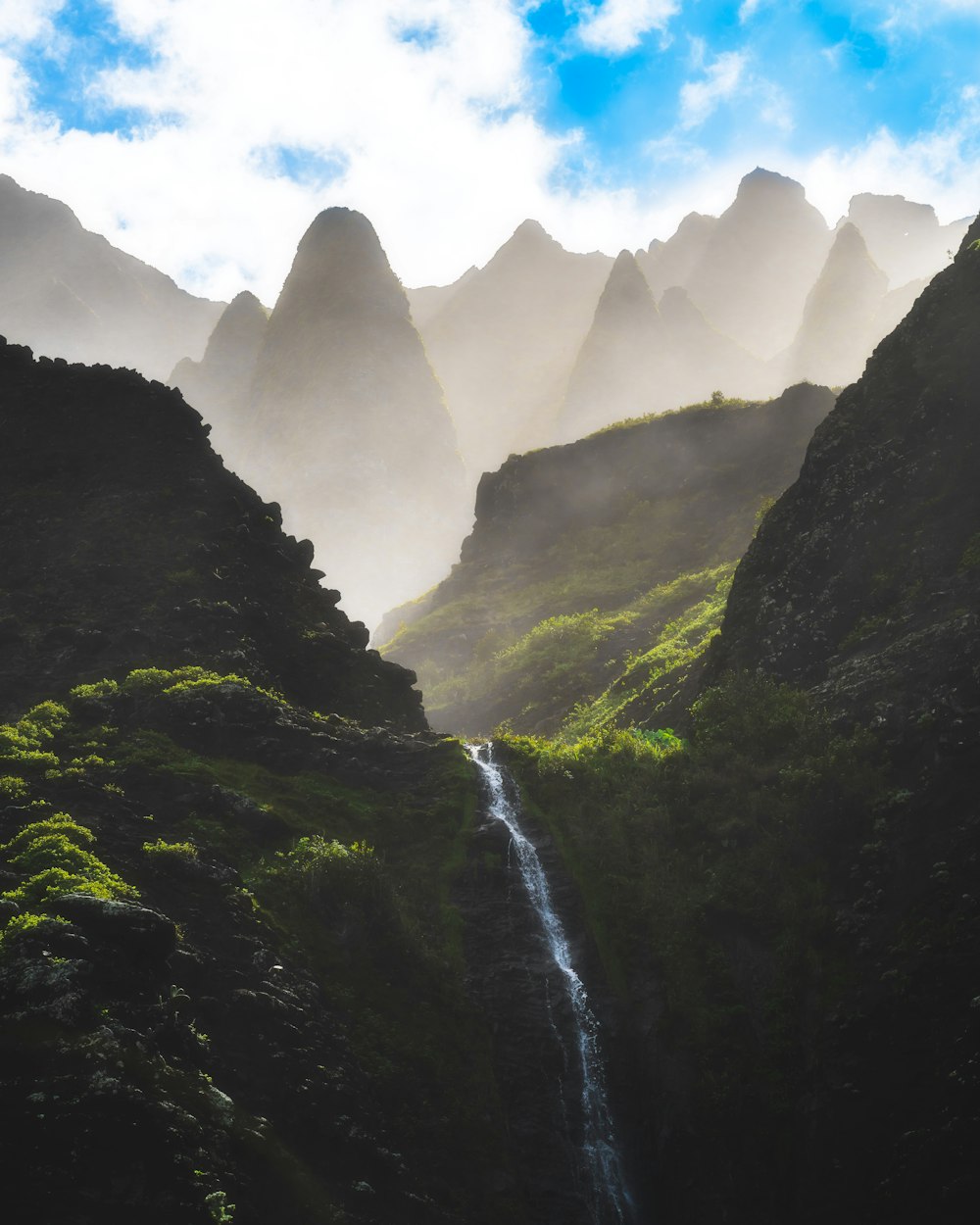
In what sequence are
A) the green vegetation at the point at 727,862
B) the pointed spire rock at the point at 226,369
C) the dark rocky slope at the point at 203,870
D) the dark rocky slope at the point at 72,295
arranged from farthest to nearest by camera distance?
the dark rocky slope at the point at 72,295 < the pointed spire rock at the point at 226,369 < the green vegetation at the point at 727,862 < the dark rocky slope at the point at 203,870

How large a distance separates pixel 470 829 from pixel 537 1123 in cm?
844

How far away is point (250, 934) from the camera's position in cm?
1886

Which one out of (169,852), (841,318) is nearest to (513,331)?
(841,318)

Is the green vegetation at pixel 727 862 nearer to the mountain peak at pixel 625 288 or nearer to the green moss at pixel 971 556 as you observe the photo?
the green moss at pixel 971 556

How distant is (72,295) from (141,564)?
157691mm

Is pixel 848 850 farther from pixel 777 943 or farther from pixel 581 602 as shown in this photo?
pixel 581 602

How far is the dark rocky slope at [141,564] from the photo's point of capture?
28.7 metres

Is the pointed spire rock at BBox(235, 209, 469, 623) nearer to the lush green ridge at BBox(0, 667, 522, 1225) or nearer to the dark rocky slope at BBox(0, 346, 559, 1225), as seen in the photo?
the dark rocky slope at BBox(0, 346, 559, 1225)

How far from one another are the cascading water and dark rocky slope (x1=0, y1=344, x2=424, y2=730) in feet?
29.1

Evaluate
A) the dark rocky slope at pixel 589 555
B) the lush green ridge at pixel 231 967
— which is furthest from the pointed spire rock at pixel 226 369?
the lush green ridge at pixel 231 967

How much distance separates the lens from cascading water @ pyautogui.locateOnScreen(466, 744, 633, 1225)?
18109 millimetres

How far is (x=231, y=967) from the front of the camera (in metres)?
17.7

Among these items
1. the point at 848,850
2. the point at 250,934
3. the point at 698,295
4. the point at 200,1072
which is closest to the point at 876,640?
the point at 848,850

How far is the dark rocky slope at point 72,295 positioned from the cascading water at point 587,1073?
154807 millimetres
